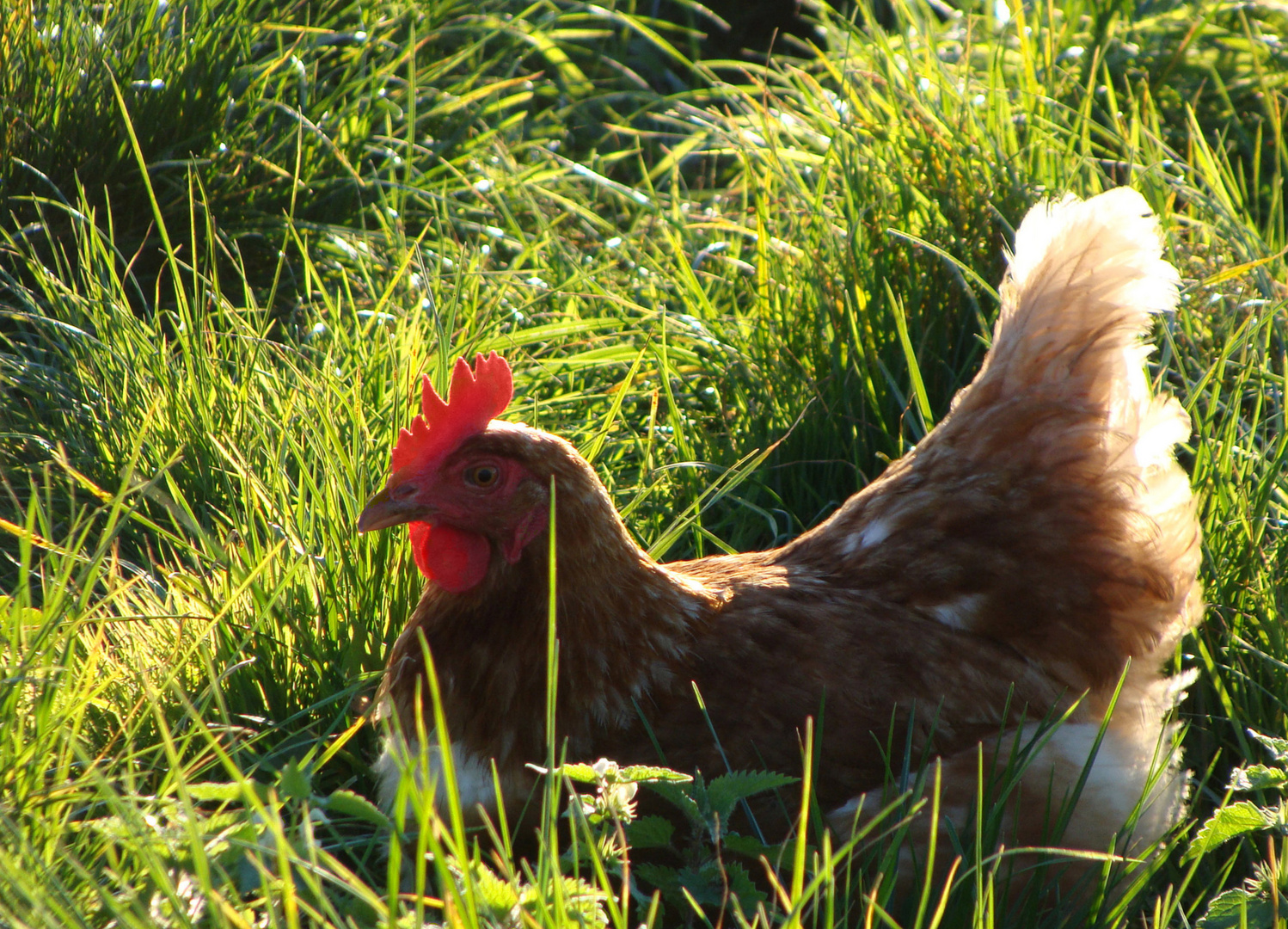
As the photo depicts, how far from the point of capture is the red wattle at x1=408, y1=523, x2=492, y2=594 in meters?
2.33

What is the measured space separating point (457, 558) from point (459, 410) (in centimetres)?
30

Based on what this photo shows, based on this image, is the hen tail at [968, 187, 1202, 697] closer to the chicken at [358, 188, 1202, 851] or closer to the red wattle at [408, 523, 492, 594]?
the chicken at [358, 188, 1202, 851]

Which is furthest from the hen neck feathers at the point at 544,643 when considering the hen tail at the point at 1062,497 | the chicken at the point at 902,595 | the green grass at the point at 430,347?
the hen tail at the point at 1062,497

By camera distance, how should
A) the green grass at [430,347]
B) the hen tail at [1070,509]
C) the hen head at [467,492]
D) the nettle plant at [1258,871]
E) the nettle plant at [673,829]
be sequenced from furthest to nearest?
the hen tail at [1070,509]
the hen head at [467,492]
the green grass at [430,347]
the nettle plant at [1258,871]
the nettle plant at [673,829]

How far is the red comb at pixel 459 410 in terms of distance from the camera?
7.66ft

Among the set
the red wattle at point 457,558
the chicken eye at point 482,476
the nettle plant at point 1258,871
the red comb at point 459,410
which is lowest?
the nettle plant at point 1258,871

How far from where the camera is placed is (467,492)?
2.32 meters

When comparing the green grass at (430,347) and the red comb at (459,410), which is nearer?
the green grass at (430,347)

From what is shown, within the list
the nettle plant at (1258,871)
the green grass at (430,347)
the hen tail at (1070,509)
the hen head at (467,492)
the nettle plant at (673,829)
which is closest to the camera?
the nettle plant at (673,829)

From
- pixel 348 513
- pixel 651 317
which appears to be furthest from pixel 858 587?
pixel 651 317

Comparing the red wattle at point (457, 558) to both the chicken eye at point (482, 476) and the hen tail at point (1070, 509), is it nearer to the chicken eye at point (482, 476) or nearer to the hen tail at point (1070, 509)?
the chicken eye at point (482, 476)

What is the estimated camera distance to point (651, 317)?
3.97 m

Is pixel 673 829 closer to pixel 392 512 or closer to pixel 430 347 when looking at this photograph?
pixel 392 512

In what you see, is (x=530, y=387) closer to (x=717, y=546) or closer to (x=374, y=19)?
(x=717, y=546)
